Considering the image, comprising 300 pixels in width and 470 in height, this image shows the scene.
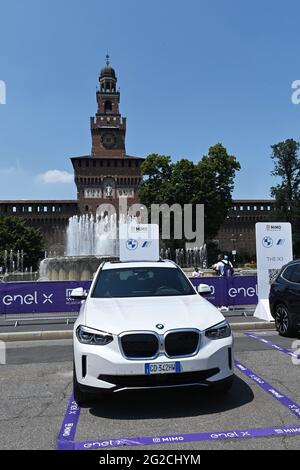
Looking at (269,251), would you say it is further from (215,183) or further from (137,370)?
(215,183)

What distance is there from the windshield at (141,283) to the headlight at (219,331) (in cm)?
125

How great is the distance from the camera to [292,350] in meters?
8.20

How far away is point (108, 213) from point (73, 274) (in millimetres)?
67770

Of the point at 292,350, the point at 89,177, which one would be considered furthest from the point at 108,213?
the point at 292,350

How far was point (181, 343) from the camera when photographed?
4.77 m

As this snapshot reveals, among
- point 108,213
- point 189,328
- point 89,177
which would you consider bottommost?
point 189,328

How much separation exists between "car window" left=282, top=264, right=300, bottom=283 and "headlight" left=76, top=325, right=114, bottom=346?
19.1 feet

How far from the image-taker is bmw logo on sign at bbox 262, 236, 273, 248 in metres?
13.0

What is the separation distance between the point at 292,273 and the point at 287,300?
2.05ft

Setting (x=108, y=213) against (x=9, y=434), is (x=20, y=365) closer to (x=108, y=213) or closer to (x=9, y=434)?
(x=9, y=434)

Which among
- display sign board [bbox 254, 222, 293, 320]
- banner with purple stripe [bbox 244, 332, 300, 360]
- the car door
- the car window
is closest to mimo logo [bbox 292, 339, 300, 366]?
banner with purple stripe [bbox 244, 332, 300, 360]

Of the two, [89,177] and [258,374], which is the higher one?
[89,177]

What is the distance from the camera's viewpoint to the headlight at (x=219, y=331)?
4.95m
